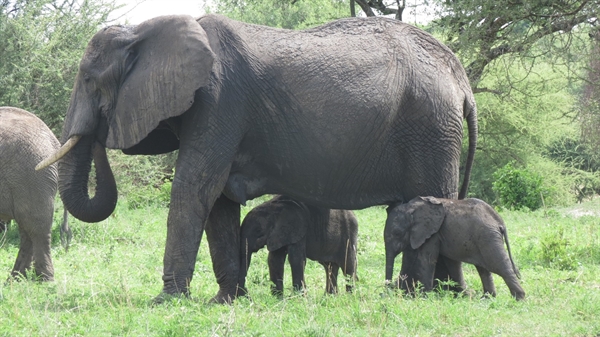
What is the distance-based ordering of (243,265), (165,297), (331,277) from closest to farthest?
(165,297) < (243,265) < (331,277)

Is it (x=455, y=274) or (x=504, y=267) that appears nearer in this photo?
(x=504, y=267)

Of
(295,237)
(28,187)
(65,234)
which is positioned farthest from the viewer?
(65,234)

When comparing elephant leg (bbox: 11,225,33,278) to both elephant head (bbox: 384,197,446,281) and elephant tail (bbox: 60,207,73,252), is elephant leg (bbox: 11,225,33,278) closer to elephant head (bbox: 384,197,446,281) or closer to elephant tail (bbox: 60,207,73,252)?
elephant tail (bbox: 60,207,73,252)

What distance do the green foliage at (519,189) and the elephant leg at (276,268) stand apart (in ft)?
43.6

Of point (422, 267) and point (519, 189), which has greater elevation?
point (422, 267)

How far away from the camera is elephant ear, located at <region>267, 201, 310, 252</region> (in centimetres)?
923

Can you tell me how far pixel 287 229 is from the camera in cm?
927

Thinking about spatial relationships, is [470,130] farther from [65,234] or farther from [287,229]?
[65,234]

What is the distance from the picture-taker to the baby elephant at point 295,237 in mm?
9250

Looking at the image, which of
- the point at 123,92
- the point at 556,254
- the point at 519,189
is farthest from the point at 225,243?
the point at 519,189

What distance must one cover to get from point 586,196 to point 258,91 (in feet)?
107

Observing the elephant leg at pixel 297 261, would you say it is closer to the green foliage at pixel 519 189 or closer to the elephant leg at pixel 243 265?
the elephant leg at pixel 243 265

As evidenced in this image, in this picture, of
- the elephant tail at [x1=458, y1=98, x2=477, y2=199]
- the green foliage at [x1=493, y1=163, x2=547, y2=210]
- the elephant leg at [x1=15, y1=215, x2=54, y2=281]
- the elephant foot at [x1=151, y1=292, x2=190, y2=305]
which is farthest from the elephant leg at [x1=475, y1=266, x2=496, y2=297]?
the green foliage at [x1=493, y1=163, x2=547, y2=210]

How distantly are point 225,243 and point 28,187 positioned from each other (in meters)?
2.52
